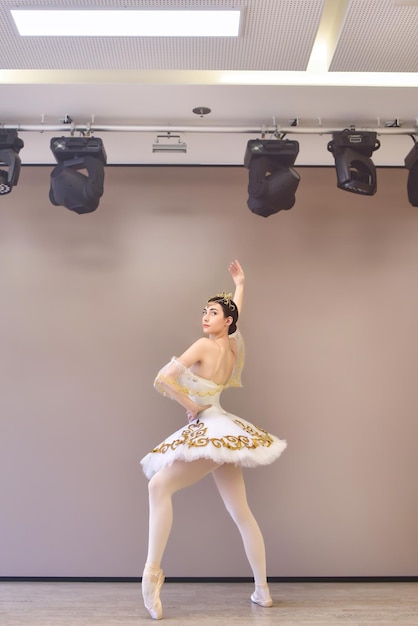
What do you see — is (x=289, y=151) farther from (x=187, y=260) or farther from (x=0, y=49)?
(x=0, y=49)

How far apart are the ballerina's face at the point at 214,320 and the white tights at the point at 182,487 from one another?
2.54ft

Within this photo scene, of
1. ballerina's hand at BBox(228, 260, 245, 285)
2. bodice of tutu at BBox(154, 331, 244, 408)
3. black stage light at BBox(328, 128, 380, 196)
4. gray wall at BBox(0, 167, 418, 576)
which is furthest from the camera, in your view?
gray wall at BBox(0, 167, 418, 576)

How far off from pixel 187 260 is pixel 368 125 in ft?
5.07

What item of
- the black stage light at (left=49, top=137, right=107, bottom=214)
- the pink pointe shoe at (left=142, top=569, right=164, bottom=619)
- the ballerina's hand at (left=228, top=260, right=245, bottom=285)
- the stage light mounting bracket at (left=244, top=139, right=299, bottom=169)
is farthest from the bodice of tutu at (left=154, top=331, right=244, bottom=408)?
the stage light mounting bracket at (left=244, top=139, right=299, bottom=169)

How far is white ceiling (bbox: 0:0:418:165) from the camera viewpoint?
2992 mm

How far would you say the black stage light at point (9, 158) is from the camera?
3678 mm

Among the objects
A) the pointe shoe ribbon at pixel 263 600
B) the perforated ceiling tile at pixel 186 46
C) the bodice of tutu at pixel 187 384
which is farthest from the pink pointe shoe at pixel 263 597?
the perforated ceiling tile at pixel 186 46

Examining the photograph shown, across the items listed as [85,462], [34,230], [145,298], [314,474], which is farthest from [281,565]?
[34,230]

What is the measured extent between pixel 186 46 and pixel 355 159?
4.11 ft

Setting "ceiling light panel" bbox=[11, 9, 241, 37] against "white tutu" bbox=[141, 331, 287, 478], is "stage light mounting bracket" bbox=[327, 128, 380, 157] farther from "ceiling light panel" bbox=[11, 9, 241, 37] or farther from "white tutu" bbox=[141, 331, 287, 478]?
"white tutu" bbox=[141, 331, 287, 478]

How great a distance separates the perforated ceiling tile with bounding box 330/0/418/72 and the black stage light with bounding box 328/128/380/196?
0.45m

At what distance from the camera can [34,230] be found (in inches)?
172

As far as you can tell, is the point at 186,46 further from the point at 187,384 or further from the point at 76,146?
the point at 187,384

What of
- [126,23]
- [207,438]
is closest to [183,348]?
[207,438]
